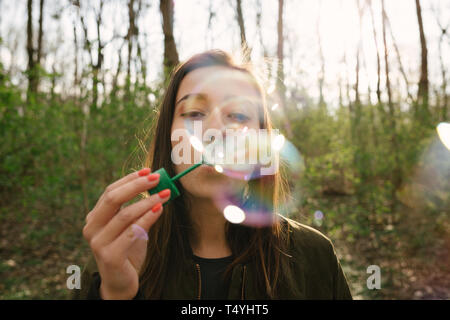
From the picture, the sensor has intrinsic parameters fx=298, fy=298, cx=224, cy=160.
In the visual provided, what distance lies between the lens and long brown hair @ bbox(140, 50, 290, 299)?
1.48m

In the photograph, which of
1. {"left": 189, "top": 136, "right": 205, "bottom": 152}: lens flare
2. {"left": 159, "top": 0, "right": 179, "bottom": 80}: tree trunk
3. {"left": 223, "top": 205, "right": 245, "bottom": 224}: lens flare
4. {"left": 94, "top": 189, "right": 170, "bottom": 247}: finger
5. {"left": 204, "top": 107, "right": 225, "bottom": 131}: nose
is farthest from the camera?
{"left": 159, "top": 0, "right": 179, "bottom": 80}: tree trunk

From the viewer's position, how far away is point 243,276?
145 cm

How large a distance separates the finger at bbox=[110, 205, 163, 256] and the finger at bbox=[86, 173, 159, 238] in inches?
3.3

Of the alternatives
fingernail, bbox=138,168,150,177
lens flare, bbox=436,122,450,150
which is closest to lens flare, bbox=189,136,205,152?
fingernail, bbox=138,168,150,177

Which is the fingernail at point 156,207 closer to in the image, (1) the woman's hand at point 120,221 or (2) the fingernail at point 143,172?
(1) the woman's hand at point 120,221

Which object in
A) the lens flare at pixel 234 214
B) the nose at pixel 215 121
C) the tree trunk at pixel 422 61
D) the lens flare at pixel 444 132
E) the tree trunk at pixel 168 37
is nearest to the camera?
the nose at pixel 215 121

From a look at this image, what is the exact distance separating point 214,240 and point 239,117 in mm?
668

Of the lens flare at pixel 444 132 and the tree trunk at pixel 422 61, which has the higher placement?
the tree trunk at pixel 422 61

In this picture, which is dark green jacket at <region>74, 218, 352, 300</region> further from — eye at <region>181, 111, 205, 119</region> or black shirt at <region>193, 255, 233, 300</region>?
eye at <region>181, 111, 205, 119</region>

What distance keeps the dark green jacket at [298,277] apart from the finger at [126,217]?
32 cm

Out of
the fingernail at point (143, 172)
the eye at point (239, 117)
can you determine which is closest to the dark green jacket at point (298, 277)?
the fingernail at point (143, 172)

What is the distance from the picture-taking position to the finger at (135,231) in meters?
1.05
